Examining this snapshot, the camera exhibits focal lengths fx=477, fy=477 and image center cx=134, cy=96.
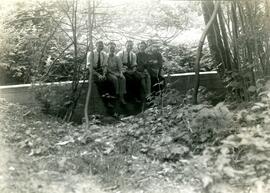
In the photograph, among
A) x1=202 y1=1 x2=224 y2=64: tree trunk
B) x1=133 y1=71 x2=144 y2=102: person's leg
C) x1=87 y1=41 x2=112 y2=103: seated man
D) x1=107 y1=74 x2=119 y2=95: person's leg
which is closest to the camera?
x1=202 y1=1 x2=224 y2=64: tree trunk

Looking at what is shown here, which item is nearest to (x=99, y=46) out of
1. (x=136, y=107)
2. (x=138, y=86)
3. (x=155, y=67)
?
(x=138, y=86)

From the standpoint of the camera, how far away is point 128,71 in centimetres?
998

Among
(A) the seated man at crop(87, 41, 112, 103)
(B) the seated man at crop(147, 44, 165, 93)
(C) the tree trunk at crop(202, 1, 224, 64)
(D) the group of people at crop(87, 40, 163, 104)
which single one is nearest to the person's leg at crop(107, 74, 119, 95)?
(D) the group of people at crop(87, 40, 163, 104)

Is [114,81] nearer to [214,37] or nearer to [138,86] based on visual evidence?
[138,86]

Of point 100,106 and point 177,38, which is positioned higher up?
point 177,38

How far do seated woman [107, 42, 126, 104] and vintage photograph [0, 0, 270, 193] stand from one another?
21 millimetres

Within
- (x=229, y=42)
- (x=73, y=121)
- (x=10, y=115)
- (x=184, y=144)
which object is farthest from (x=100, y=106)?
(x=184, y=144)

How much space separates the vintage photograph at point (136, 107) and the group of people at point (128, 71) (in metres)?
0.02

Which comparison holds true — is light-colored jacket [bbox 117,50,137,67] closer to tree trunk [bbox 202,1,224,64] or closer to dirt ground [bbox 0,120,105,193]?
tree trunk [bbox 202,1,224,64]

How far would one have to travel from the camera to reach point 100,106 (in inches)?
373

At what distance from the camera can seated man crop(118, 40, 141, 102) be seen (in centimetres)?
991

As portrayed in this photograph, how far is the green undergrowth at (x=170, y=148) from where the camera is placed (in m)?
4.93

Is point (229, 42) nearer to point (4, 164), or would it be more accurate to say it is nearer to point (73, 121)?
point (73, 121)

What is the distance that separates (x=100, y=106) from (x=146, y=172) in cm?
413
